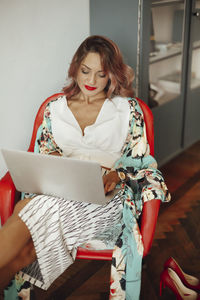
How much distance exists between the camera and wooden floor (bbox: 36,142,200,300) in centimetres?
194

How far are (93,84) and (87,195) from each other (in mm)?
608

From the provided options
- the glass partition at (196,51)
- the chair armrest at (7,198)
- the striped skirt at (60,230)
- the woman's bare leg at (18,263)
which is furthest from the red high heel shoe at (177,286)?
the glass partition at (196,51)

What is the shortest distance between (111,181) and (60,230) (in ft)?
1.07

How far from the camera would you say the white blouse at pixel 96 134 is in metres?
A: 1.91

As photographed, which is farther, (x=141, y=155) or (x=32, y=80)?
(x=32, y=80)

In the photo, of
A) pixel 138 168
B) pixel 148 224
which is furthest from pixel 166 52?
pixel 148 224

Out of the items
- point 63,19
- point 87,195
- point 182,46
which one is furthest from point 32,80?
point 182,46

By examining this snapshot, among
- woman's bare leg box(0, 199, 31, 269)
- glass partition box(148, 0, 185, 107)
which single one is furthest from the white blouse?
glass partition box(148, 0, 185, 107)

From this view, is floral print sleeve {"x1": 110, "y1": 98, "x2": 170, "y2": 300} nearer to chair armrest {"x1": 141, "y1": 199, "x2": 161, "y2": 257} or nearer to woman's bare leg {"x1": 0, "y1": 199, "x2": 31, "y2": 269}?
chair armrest {"x1": 141, "y1": 199, "x2": 161, "y2": 257}

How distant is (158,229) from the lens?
2420 mm

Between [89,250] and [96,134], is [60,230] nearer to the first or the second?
[89,250]

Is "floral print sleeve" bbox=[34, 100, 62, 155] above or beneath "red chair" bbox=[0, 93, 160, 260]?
above

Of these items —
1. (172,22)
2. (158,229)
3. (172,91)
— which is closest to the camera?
(158,229)

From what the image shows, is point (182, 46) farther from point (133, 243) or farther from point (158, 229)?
point (133, 243)
